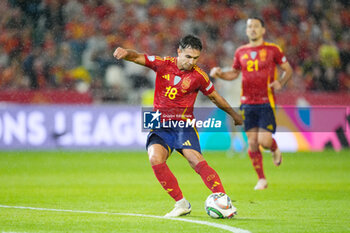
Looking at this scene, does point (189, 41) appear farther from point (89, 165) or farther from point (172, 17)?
point (172, 17)

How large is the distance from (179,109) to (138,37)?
12.7m

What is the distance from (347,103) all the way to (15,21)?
885 centimetres

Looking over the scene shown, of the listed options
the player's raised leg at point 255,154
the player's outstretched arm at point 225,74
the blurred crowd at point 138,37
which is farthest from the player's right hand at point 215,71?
the blurred crowd at point 138,37

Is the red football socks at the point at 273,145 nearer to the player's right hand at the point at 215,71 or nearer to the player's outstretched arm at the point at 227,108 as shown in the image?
the player's right hand at the point at 215,71

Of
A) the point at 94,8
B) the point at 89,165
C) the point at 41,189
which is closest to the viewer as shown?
the point at 41,189

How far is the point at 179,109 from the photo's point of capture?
7.50 meters

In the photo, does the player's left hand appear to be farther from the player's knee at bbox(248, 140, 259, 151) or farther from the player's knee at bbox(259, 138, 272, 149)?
the player's knee at bbox(248, 140, 259, 151)

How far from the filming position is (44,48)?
62.0 ft

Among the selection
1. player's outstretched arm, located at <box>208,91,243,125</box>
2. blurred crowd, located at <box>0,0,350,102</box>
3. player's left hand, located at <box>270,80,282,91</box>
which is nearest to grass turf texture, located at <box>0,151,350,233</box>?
player's outstretched arm, located at <box>208,91,243,125</box>

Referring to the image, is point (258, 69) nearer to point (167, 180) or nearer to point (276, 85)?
point (276, 85)

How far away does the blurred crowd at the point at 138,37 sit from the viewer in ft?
60.4

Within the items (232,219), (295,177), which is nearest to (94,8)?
(295,177)

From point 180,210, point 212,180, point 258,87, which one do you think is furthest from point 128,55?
point 258,87

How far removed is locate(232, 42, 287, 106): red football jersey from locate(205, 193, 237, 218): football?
3917 millimetres
